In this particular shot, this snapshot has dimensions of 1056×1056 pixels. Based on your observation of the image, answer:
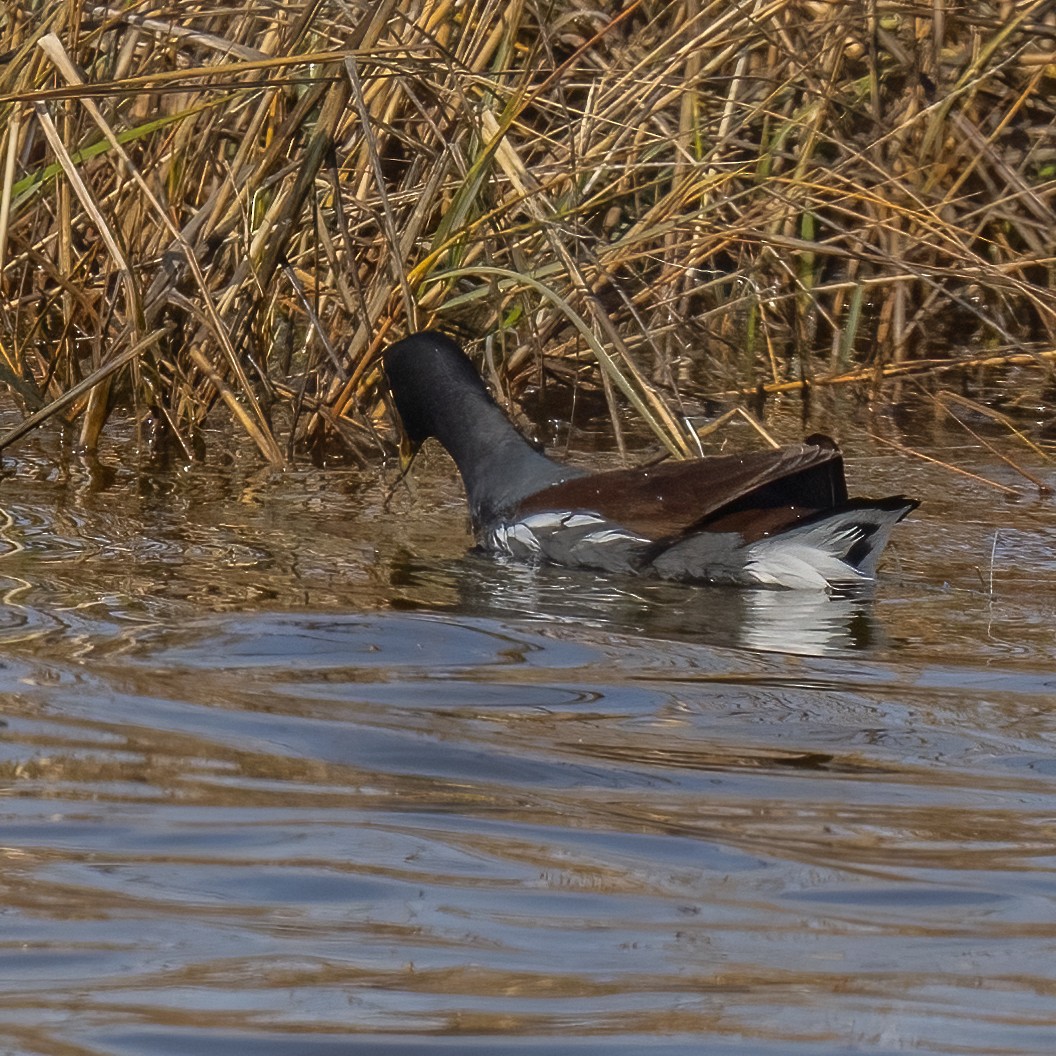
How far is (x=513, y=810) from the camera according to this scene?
258 centimetres

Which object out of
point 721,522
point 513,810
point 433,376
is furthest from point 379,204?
point 513,810

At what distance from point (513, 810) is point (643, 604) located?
5.98 ft

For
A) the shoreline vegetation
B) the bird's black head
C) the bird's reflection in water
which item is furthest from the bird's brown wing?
the bird's black head

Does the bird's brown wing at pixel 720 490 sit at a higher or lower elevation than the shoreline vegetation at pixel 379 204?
lower

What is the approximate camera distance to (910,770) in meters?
2.84

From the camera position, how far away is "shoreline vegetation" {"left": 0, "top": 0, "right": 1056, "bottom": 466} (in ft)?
16.9

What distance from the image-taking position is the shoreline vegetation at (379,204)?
5145 mm

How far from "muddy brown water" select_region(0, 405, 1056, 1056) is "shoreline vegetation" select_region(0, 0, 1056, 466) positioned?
1056mm

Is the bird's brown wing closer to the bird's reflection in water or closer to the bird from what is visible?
the bird

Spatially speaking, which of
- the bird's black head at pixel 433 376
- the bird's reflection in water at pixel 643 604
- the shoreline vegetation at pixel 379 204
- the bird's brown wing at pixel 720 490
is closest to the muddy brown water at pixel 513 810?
the bird's reflection in water at pixel 643 604

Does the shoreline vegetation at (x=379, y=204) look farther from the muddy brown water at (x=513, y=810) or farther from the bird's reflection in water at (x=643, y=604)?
the muddy brown water at (x=513, y=810)

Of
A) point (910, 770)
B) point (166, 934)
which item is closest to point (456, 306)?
point (910, 770)

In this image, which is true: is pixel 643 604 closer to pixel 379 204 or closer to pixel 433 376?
pixel 433 376

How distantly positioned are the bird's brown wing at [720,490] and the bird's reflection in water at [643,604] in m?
0.16
